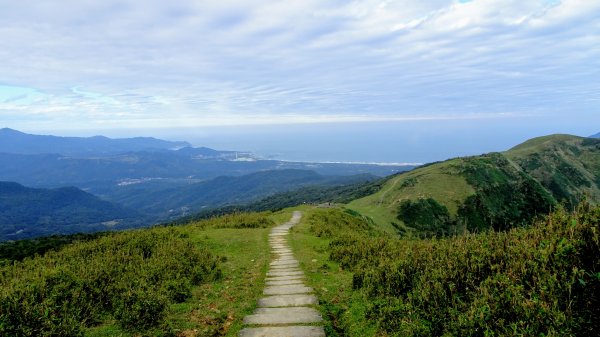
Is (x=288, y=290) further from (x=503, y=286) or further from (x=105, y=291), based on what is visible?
(x=503, y=286)

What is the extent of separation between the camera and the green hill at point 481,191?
69438mm

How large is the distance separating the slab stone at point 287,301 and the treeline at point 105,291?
8.92ft

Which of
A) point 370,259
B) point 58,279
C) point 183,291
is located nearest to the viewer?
point 58,279

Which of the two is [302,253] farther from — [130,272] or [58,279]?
[58,279]

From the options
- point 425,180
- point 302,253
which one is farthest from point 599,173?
point 302,253

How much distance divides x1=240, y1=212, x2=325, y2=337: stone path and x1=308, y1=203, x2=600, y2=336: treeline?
1172 mm

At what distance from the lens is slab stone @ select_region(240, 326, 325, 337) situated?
8.36 m

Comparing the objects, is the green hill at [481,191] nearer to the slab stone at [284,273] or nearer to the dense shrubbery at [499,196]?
the dense shrubbery at [499,196]

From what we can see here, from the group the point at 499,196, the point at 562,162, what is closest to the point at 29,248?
the point at 499,196

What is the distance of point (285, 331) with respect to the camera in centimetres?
852

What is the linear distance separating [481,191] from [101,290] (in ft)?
290

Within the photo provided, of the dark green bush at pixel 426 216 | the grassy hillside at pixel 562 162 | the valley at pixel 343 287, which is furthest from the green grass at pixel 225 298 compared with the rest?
the grassy hillside at pixel 562 162

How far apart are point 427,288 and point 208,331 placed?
5.49 metres

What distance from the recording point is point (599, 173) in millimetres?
115438
